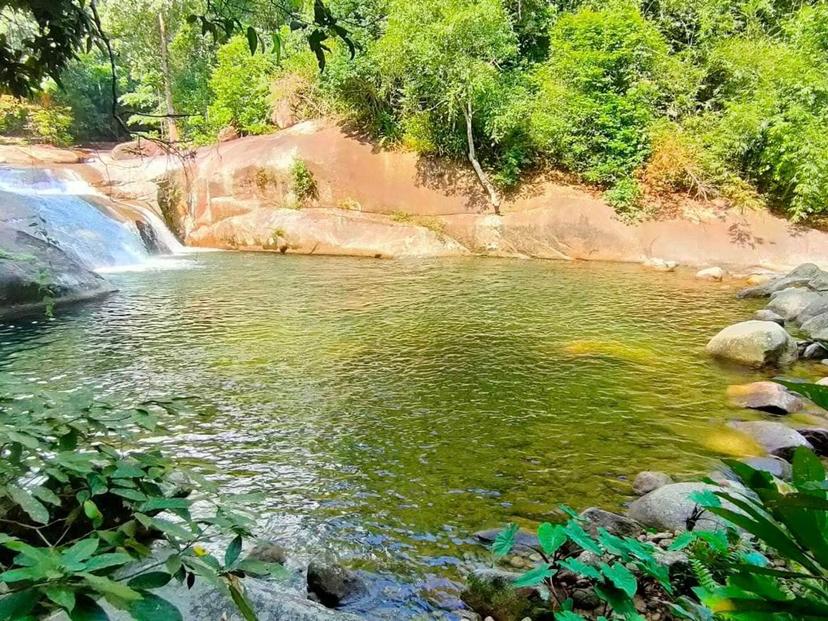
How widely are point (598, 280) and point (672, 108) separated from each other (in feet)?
25.1

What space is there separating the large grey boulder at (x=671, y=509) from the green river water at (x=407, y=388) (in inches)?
11.8

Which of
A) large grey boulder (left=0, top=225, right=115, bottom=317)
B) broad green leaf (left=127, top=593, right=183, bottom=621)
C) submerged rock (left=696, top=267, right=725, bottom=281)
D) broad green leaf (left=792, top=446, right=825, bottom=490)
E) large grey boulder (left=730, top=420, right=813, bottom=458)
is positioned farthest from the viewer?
submerged rock (left=696, top=267, right=725, bottom=281)

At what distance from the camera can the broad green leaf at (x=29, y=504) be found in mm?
1054

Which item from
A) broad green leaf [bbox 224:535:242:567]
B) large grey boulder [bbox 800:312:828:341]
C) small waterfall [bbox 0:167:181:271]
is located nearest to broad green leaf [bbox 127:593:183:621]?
broad green leaf [bbox 224:535:242:567]

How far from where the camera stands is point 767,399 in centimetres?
593

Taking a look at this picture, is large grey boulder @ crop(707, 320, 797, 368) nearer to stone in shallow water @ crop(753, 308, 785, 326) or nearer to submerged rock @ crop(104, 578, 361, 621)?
stone in shallow water @ crop(753, 308, 785, 326)

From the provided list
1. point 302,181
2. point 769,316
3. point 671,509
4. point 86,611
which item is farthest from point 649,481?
point 302,181

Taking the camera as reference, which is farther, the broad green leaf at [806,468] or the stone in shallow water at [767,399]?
the stone in shallow water at [767,399]

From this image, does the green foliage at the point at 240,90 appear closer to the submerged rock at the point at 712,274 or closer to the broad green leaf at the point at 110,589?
the submerged rock at the point at 712,274

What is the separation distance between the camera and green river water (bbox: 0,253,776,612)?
164 inches

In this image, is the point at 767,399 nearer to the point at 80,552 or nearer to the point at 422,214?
the point at 80,552

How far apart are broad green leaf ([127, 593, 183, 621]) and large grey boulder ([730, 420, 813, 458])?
5.38 m

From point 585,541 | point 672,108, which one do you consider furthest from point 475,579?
point 672,108

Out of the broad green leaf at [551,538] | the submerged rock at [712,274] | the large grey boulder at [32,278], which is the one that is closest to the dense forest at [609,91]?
the submerged rock at [712,274]
